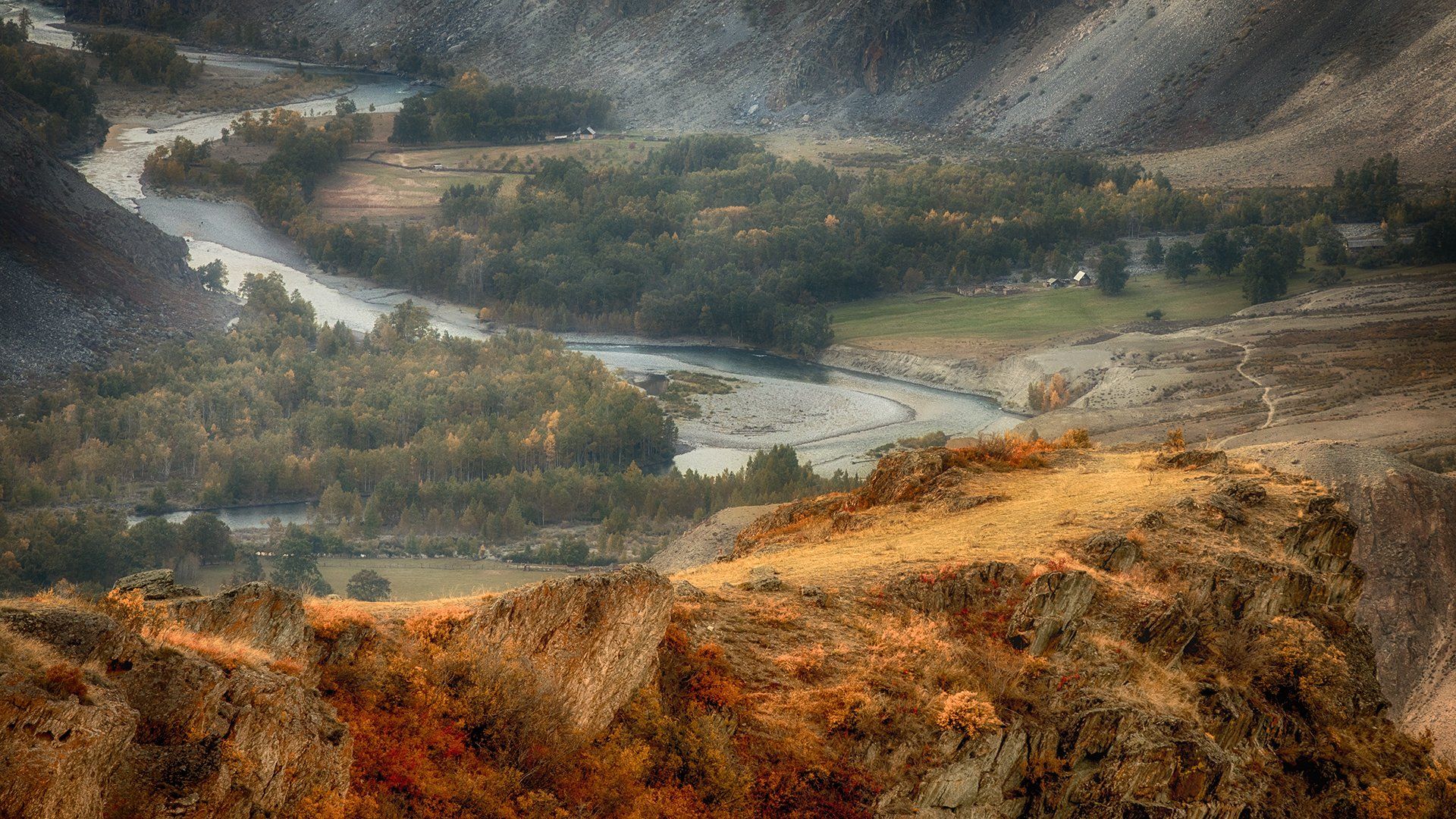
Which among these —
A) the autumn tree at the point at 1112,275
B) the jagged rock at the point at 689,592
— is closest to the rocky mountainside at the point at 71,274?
the jagged rock at the point at 689,592

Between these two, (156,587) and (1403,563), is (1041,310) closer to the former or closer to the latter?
(1403,563)

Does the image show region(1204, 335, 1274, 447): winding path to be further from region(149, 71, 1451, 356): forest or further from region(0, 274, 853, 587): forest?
region(0, 274, 853, 587): forest

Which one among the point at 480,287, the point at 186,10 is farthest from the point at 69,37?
the point at 480,287

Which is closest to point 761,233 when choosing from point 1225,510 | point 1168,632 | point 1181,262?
point 1181,262

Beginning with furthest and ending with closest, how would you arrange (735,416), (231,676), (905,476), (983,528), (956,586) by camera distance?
(735,416) < (905,476) < (983,528) < (956,586) < (231,676)

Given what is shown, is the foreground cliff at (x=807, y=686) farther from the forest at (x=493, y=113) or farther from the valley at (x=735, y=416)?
the forest at (x=493, y=113)

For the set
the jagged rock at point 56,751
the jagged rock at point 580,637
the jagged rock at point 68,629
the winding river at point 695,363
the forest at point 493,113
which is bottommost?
the winding river at point 695,363

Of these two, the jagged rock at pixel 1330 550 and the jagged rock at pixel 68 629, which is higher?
the jagged rock at pixel 68 629
